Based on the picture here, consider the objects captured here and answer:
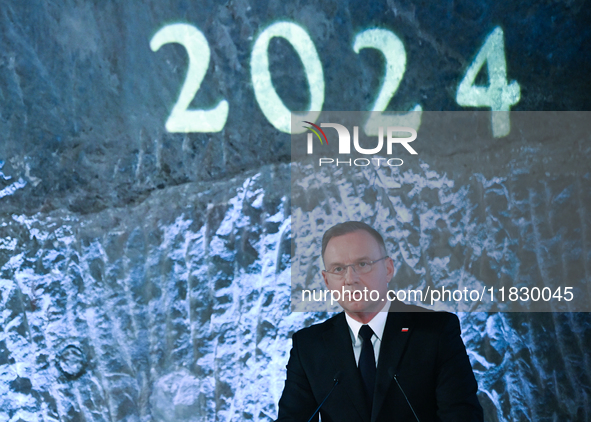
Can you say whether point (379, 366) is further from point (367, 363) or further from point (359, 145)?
point (359, 145)

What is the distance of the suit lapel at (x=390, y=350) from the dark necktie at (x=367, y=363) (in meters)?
0.04

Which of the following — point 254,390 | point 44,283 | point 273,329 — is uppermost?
point 44,283

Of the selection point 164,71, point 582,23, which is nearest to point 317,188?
point 164,71

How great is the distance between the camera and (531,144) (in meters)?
1.61

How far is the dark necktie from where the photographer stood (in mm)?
1126

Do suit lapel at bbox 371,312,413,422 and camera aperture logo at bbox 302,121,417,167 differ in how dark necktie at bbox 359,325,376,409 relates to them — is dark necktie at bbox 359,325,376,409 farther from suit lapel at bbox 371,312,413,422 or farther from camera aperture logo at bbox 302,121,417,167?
camera aperture logo at bbox 302,121,417,167

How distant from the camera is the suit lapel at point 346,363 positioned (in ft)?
3.59

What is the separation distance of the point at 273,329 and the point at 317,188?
433 millimetres

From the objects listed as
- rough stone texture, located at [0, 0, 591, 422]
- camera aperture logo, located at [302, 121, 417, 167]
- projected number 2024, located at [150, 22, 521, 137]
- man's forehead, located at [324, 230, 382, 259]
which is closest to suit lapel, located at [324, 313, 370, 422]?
man's forehead, located at [324, 230, 382, 259]

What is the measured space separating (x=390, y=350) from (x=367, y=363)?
69 millimetres

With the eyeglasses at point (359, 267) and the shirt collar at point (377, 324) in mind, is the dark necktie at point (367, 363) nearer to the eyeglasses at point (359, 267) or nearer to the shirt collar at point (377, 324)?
the shirt collar at point (377, 324)

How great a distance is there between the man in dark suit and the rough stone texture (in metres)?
0.39

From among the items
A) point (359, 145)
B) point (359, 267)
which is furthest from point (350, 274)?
point (359, 145)

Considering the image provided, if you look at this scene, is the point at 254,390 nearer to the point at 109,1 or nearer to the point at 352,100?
the point at 352,100
